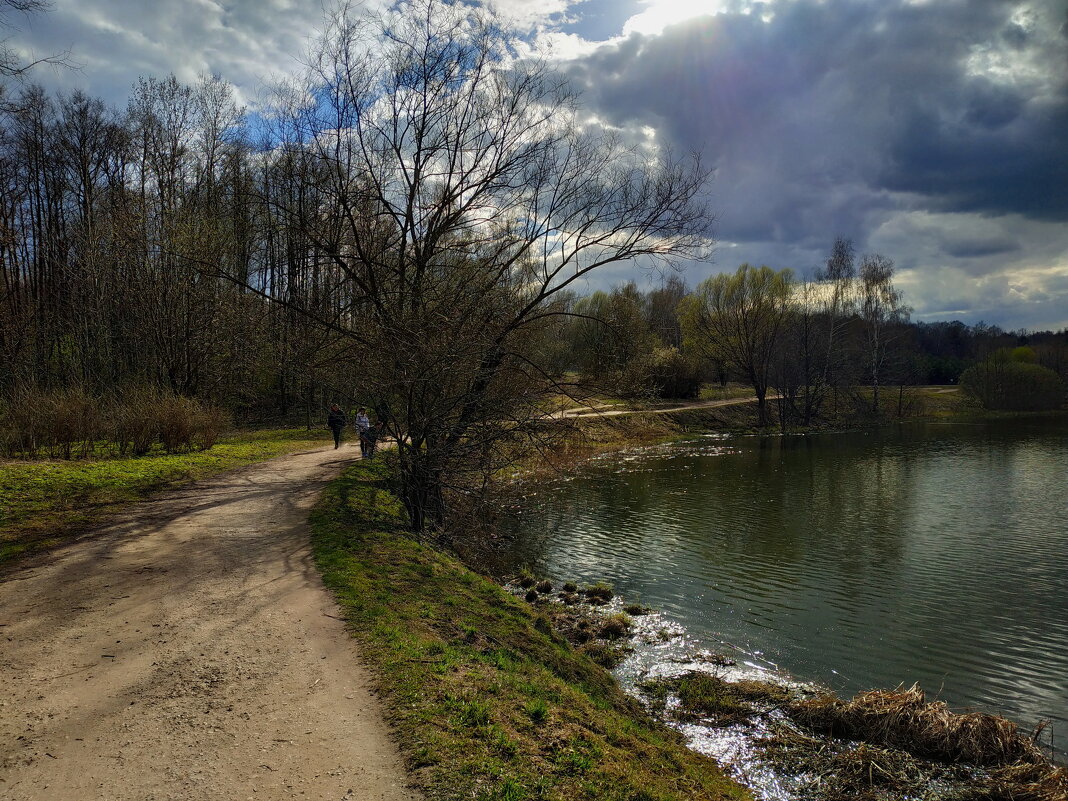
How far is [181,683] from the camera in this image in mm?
4887

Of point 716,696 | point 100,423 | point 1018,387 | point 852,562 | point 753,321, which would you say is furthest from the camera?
point 1018,387

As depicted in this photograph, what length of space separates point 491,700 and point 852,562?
32.7 feet

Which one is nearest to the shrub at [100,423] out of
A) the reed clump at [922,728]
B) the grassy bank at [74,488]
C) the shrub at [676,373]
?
the grassy bank at [74,488]

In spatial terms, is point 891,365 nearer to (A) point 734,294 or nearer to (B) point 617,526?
(A) point 734,294

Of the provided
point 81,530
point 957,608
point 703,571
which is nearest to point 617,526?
point 703,571

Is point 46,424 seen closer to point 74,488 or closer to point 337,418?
point 74,488

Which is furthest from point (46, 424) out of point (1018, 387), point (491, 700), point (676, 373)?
point (1018, 387)

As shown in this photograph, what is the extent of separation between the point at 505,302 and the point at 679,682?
31.8ft

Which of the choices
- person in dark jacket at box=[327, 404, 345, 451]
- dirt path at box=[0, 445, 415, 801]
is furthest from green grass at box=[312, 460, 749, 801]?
person in dark jacket at box=[327, 404, 345, 451]

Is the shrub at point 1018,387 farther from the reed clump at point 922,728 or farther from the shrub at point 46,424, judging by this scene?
the shrub at point 46,424

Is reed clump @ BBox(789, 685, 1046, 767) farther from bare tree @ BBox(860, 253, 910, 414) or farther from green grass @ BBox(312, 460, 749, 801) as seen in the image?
bare tree @ BBox(860, 253, 910, 414)

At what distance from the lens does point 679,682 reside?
7453mm

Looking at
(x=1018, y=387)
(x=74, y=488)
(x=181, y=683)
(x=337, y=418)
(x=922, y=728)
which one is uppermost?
(x=1018, y=387)

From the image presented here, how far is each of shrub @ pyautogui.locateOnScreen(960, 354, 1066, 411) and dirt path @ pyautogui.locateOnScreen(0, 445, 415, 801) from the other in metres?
60.7
